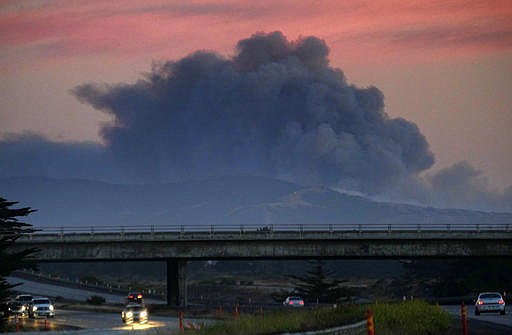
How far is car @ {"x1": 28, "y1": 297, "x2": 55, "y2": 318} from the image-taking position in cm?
9588

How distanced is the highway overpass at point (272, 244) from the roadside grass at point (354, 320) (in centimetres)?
5554

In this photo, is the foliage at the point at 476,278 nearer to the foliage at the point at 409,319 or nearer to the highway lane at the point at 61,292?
the highway lane at the point at 61,292

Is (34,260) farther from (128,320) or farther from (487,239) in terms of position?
(487,239)

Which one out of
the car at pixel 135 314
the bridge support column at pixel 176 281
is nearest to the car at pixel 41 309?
the car at pixel 135 314

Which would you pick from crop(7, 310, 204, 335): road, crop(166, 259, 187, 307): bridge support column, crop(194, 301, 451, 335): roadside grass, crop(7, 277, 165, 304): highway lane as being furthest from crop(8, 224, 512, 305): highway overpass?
crop(194, 301, 451, 335): roadside grass

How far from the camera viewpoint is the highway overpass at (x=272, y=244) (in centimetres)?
10975

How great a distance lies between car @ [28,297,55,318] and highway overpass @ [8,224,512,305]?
12.5 metres

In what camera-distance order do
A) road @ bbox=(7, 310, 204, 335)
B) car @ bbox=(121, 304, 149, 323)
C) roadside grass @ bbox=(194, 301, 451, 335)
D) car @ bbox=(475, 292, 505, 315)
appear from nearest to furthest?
roadside grass @ bbox=(194, 301, 451, 335) < road @ bbox=(7, 310, 204, 335) < car @ bbox=(475, 292, 505, 315) < car @ bbox=(121, 304, 149, 323)

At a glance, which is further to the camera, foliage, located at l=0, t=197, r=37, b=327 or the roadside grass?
foliage, located at l=0, t=197, r=37, b=327

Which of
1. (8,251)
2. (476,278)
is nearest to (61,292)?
(476,278)

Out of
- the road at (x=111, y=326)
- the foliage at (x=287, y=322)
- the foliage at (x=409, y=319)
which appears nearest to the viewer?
the foliage at (x=287, y=322)

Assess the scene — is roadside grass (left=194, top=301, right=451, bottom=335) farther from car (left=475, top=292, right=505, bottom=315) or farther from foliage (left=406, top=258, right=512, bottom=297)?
foliage (left=406, top=258, right=512, bottom=297)

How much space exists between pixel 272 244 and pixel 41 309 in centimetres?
2499

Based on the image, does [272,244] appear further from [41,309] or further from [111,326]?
[111,326]
